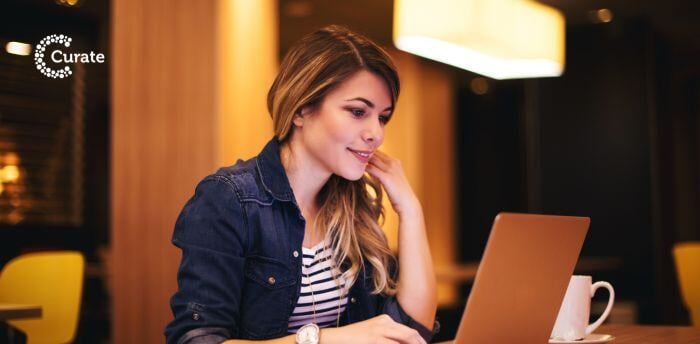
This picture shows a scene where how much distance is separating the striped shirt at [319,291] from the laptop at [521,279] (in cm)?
52

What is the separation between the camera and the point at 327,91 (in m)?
1.90

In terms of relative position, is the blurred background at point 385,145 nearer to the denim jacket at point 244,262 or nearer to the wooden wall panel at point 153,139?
the wooden wall panel at point 153,139

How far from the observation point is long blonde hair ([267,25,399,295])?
6.23 ft

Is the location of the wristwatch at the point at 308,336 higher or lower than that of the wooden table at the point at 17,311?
higher

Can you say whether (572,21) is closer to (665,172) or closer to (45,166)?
(665,172)

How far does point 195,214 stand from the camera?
5.57 feet

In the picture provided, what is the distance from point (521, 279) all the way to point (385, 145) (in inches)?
293

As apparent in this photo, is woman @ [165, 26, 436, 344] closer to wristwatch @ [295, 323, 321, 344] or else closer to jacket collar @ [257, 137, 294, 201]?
jacket collar @ [257, 137, 294, 201]

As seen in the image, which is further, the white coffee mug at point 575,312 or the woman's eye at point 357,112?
the woman's eye at point 357,112

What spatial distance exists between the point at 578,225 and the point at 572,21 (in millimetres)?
5432

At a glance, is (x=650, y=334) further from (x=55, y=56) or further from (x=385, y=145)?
(x=385, y=145)

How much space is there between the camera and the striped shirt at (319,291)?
6.15 feet

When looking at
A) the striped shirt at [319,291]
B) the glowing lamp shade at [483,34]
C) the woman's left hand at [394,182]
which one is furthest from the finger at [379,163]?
the glowing lamp shade at [483,34]

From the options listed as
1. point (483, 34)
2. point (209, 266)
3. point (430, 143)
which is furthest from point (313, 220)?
point (430, 143)
